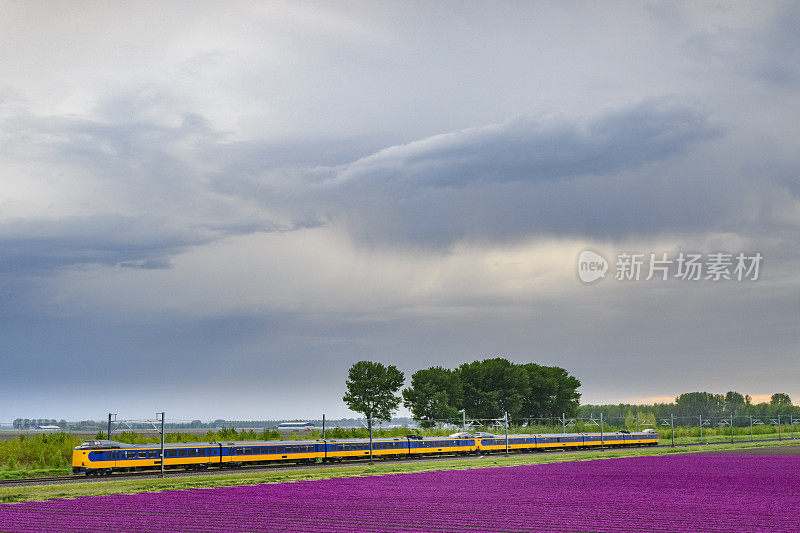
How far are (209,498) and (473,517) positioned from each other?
1563cm

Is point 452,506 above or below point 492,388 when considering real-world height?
below

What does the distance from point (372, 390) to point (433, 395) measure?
10504mm

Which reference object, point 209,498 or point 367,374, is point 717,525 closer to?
point 209,498

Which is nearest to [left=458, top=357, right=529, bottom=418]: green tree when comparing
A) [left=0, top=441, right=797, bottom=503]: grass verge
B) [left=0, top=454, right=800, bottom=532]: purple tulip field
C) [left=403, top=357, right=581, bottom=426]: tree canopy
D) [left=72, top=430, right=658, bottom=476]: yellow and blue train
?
[left=403, top=357, right=581, bottom=426]: tree canopy

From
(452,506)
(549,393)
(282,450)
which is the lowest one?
(452,506)

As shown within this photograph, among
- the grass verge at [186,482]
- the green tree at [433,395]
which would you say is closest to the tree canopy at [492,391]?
the green tree at [433,395]

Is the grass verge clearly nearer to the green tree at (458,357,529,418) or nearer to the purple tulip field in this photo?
the purple tulip field

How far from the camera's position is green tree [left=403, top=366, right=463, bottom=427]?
482 ft

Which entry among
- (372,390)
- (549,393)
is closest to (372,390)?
(372,390)

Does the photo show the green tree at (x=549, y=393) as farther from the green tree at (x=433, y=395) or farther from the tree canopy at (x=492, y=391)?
the green tree at (x=433, y=395)

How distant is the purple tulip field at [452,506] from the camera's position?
109 feet

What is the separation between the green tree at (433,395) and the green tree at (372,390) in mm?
4099

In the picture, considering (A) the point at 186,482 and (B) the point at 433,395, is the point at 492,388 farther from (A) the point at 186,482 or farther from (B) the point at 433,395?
(A) the point at 186,482

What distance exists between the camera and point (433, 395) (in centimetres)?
14800
